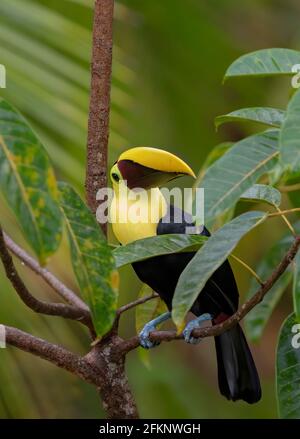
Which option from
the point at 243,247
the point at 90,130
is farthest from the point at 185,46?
the point at 90,130

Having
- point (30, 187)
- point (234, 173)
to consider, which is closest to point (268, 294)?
point (234, 173)

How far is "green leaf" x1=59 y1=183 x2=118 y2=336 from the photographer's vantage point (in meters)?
1.06

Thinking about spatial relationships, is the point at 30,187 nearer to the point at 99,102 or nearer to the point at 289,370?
the point at 99,102

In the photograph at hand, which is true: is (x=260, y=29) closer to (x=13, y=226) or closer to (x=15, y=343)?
(x=13, y=226)

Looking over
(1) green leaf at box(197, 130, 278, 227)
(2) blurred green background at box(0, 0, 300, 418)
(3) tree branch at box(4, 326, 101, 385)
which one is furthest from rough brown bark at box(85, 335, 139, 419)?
(2) blurred green background at box(0, 0, 300, 418)

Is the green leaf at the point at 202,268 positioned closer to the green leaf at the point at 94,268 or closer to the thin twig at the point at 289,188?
the green leaf at the point at 94,268

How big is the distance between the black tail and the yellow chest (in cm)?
26

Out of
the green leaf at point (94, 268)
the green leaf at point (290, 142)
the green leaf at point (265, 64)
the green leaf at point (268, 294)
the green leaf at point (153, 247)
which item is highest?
the green leaf at point (265, 64)

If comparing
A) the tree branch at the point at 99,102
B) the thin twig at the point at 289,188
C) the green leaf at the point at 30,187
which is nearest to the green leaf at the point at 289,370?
the thin twig at the point at 289,188

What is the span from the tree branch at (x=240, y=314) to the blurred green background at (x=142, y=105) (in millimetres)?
738

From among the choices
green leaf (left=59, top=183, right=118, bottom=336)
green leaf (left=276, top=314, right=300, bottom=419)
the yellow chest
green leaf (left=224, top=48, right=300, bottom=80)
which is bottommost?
green leaf (left=276, top=314, right=300, bottom=419)

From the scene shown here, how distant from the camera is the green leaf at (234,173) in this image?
103cm

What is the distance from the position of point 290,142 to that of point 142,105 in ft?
6.73

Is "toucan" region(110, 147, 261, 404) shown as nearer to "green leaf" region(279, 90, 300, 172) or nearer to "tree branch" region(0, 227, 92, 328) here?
"tree branch" region(0, 227, 92, 328)
